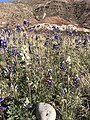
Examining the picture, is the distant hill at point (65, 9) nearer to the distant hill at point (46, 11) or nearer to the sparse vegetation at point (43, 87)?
the distant hill at point (46, 11)

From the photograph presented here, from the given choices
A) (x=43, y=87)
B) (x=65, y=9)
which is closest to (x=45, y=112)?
(x=43, y=87)

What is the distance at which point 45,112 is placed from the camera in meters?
4.01

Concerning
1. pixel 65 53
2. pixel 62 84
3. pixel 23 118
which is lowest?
pixel 23 118

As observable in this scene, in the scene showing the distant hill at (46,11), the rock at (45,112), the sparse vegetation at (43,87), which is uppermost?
the distant hill at (46,11)

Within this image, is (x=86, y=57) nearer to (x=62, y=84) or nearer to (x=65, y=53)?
(x=65, y=53)

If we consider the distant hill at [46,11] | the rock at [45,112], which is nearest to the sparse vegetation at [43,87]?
the rock at [45,112]

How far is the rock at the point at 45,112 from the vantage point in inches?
156

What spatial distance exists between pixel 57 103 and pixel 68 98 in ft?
0.82

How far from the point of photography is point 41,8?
20.6 meters

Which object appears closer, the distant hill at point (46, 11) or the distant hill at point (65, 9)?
the distant hill at point (46, 11)

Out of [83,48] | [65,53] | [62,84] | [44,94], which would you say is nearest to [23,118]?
[44,94]

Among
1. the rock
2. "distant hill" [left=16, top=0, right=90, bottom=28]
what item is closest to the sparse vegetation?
the rock

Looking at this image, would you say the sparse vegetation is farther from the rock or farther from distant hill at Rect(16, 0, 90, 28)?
distant hill at Rect(16, 0, 90, 28)

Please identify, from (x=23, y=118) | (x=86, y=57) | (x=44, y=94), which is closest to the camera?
(x=23, y=118)
